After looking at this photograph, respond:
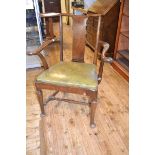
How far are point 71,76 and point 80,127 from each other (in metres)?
0.49

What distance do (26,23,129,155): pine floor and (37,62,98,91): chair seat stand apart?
1.32 feet

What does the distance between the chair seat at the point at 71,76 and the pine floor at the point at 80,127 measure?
1.32ft

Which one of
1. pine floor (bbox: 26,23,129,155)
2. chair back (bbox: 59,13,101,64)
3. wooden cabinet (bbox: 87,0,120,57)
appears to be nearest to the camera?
pine floor (bbox: 26,23,129,155)

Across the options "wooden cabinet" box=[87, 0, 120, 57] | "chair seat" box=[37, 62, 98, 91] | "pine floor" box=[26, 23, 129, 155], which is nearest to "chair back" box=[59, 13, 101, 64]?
"chair seat" box=[37, 62, 98, 91]

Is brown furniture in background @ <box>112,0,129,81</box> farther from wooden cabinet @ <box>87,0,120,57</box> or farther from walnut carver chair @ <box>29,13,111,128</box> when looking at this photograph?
walnut carver chair @ <box>29,13,111,128</box>

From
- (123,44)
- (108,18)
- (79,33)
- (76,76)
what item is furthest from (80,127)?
(108,18)

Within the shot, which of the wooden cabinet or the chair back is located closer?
the chair back

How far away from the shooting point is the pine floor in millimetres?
1446

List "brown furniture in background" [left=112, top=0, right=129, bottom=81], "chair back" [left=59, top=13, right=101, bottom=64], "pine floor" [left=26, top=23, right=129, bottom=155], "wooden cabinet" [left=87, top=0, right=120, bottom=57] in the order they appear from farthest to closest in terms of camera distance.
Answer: "wooden cabinet" [left=87, top=0, right=120, bottom=57] → "brown furniture in background" [left=112, top=0, right=129, bottom=81] → "chair back" [left=59, top=13, right=101, bottom=64] → "pine floor" [left=26, top=23, right=129, bottom=155]

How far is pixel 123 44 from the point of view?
8.97ft

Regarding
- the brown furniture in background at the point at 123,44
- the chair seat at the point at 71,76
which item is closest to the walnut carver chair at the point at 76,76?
the chair seat at the point at 71,76

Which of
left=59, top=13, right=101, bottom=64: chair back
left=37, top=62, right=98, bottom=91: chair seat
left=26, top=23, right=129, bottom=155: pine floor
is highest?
left=59, top=13, right=101, bottom=64: chair back

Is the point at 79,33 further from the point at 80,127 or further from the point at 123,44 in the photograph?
the point at 123,44
